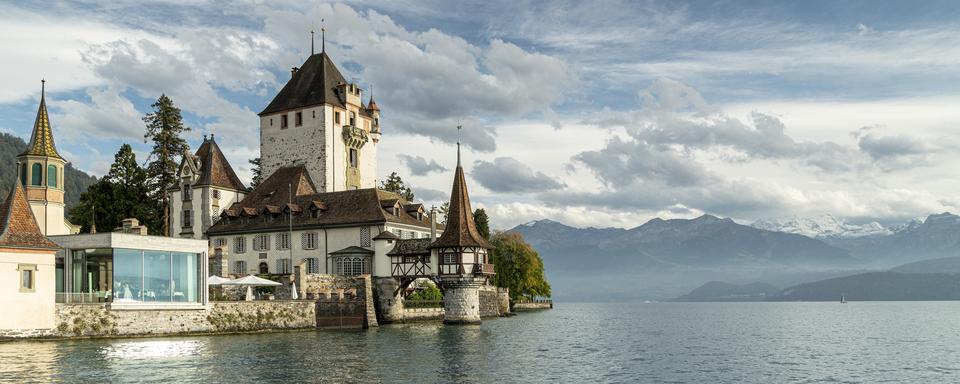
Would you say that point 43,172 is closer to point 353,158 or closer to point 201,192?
point 201,192

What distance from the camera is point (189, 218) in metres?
83.6

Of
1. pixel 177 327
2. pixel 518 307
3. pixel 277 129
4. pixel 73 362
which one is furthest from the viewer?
pixel 518 307

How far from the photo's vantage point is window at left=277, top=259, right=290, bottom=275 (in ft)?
245

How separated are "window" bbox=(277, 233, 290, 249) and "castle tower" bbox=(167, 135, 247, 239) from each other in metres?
9.69

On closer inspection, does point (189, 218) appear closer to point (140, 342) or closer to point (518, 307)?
point (140, 342)

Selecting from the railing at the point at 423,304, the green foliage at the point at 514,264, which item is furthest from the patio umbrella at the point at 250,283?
the green foliage at the point at 514,264

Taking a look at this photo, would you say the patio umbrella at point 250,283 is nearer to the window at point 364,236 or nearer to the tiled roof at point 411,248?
the tiled roof at point 411,248

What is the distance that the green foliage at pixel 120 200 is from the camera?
3211 inches

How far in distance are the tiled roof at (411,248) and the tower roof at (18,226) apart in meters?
27.6

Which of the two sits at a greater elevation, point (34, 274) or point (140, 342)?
point (34, 274)

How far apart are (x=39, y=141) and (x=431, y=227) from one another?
1181 inches

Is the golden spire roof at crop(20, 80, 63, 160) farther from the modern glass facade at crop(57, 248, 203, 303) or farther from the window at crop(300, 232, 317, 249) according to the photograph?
the window at crop(300, 232, 317, 249)

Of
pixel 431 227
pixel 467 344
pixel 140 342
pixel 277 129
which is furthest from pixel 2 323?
pixel 277 129

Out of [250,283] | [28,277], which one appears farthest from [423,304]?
[28,277]
